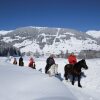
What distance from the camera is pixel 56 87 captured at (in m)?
14.9

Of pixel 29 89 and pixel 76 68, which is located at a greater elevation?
pixel 76 68

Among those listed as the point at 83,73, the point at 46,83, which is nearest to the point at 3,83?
the point at 46,83

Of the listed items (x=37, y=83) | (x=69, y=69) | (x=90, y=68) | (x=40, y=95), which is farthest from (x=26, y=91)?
(x=90, y=68)

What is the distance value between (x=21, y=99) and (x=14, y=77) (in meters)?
3.55

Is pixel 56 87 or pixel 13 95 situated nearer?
pixel 13 95

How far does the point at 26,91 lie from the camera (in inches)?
530

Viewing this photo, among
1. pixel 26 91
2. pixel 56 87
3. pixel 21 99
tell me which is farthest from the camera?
pixel 56 87

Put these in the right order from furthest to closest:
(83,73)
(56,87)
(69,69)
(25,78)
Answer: (83,73) → (69,69) → (25,78) → (56,87)

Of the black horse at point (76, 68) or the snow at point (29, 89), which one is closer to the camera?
the snow at point (29, 89)

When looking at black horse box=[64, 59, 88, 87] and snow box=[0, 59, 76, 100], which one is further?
black horse box=[64, 59, 88, 87]

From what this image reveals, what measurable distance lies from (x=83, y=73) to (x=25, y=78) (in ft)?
42.2

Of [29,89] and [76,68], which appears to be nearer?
[29,89]

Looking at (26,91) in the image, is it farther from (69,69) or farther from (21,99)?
(69,69)

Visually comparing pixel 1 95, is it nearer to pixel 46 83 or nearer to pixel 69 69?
pixel 46 83
